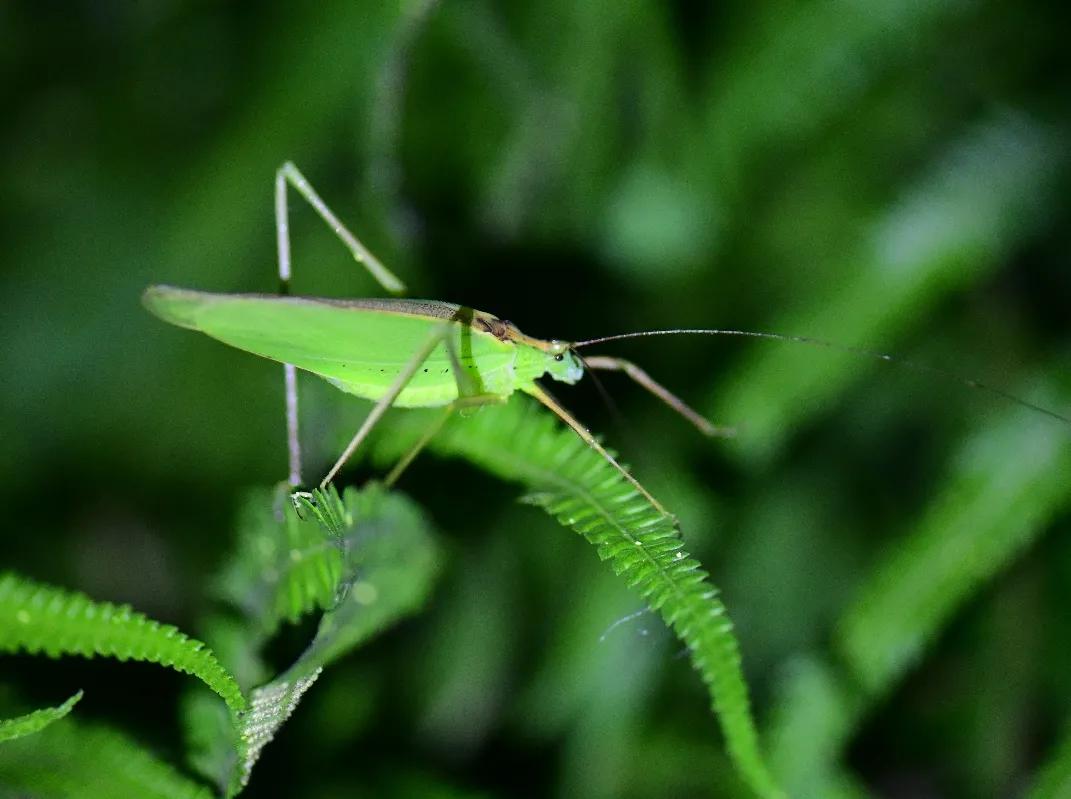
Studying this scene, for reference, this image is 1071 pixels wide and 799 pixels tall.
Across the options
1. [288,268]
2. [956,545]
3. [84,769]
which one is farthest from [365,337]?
[956,545]

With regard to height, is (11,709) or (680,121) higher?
(680,121)

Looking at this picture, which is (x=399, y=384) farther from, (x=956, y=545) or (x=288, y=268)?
(x=956, y=545)

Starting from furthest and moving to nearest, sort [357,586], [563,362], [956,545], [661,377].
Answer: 1. [661,377]
2. [563,362]
3. [956,545]
4. [357,586]

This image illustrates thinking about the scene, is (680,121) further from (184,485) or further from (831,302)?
(184,485)

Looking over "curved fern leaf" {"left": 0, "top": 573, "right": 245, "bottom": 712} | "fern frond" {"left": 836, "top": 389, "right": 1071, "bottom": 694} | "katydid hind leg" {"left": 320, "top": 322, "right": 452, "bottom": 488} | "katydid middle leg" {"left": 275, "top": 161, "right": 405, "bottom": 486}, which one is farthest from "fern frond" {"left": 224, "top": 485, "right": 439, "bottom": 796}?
"fern frond" {"left": 836, "top": 389, "right": 1071, "bottom": 694}

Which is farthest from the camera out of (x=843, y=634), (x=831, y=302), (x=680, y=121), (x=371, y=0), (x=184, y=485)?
(x=184, y=485)

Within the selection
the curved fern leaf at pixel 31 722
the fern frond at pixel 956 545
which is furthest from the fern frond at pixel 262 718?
the fern frond at pixel 956 545

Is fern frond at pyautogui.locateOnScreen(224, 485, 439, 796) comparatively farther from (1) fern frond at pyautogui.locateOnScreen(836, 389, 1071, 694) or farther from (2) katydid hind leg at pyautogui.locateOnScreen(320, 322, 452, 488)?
(1) fern frond at pyautogui.locateOnScreen(836, 389, 1071, 694)

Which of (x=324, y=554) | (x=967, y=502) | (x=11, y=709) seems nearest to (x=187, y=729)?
(x=11, y=709)
